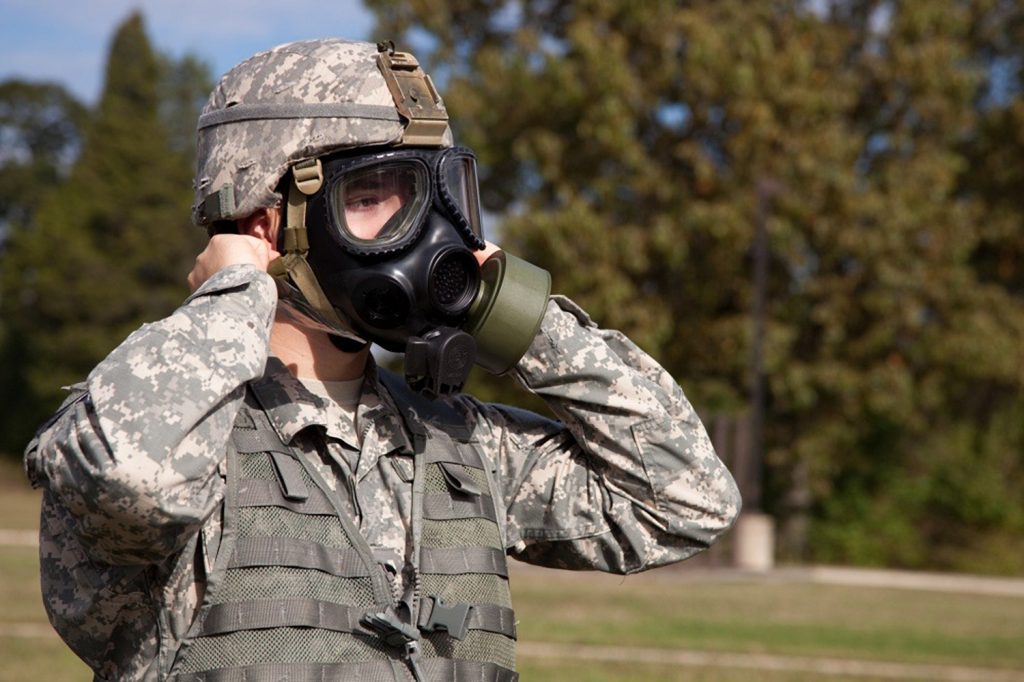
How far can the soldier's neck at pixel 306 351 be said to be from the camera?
332 cm

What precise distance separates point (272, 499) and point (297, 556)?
12 cm

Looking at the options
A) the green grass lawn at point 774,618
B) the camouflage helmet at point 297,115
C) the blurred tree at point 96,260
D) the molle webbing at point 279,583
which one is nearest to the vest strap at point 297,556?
the molle webbing at point 279,583

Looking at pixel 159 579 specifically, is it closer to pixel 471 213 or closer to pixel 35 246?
pixel 471 213

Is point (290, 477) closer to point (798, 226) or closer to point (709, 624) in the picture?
point (709, 624)

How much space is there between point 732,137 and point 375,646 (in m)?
26.3

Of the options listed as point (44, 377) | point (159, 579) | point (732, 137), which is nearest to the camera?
point (159, 579)

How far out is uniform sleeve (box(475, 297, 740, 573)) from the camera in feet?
11.1

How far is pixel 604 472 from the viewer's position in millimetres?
3438

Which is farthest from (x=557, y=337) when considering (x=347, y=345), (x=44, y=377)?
(x=44, y=377)

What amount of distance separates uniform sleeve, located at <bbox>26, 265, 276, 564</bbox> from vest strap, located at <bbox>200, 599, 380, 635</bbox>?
156mm

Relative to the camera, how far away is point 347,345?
333 cm

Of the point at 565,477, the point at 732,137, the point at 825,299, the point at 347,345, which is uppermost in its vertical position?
the point at 732,137

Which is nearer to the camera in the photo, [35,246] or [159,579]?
[159,579]

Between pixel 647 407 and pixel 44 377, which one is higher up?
pixel 44 377
